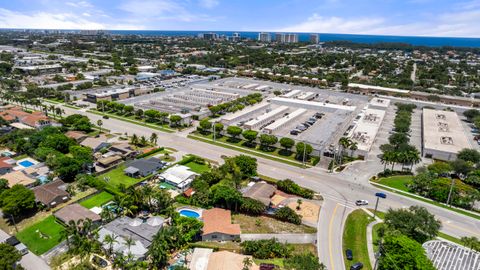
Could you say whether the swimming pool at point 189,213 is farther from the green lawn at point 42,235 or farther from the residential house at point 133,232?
the green lawn at point 42,235

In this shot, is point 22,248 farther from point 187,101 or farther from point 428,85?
point 428,85

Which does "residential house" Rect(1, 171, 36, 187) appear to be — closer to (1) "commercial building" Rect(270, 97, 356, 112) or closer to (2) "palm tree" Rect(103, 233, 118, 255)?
(2) "palm tree" Rect(103, 233, 118, 255)

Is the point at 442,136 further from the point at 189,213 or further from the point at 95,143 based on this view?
the point at 95,143

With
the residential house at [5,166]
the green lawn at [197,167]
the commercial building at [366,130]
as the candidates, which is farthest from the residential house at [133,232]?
the commercial building at [366,130]

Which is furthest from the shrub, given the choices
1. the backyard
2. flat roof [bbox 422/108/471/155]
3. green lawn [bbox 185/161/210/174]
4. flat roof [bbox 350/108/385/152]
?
flat roof [bbox 422/108/471/155]

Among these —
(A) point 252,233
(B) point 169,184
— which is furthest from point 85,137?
(A) point 252,233

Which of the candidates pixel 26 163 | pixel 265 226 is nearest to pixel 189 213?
pixel 265 226
